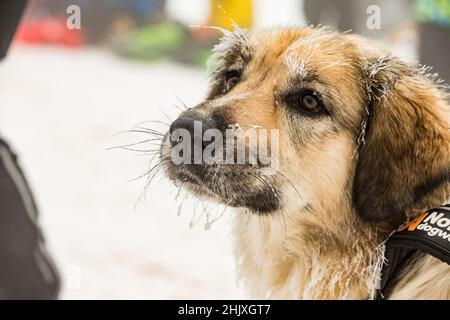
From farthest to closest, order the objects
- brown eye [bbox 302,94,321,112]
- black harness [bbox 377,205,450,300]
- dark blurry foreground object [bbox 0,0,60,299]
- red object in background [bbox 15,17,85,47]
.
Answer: red object in background [bbox 15,17,85,47], dark blurry foreground object [bbox 0,0,60,299], brown eye [bbox 302,94,321,112], black harness [bbox 377,205,450,300]

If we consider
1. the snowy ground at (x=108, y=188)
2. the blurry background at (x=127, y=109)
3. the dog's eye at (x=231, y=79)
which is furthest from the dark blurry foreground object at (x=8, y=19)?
the dog's eye at (x=231, y=79)

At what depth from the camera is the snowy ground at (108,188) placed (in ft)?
6.90

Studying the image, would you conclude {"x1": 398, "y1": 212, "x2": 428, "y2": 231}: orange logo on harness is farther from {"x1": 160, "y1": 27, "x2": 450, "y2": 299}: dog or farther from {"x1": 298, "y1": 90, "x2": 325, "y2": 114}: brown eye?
{"x1": 298, "y1": 90, "x2": 325, "y2": 114}: brown eye

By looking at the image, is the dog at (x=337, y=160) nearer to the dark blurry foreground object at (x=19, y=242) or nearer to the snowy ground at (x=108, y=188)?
the snowy ground at (x=108, y=188)

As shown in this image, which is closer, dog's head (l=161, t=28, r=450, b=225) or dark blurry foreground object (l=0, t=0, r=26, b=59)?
dog's head (l=161, t=28, r=450, b=225)

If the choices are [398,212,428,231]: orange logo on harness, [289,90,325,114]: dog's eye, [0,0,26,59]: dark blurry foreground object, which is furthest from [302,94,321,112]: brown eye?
[0,0,26,59]: dark blurry foreground object

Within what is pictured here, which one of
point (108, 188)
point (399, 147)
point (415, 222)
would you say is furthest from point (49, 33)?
point (415, 222)

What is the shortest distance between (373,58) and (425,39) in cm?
40

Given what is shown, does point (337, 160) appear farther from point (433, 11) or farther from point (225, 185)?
point (433, 11)

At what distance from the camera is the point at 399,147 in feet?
5.05

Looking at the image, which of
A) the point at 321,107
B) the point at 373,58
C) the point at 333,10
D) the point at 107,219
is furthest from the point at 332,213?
the point at 107,219

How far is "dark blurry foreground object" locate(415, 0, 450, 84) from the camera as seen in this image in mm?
1854

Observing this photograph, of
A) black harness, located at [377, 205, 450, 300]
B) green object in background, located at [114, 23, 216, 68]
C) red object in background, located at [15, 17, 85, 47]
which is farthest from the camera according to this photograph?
red object in background, located at [15, 17, 85, 47]

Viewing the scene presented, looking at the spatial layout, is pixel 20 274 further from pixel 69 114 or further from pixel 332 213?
pixel 332 213
